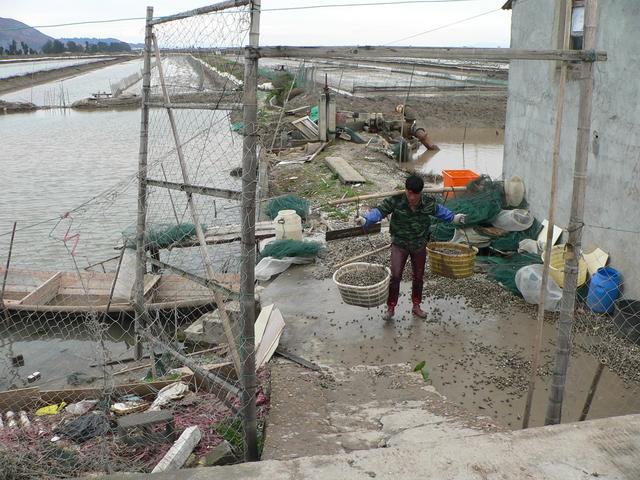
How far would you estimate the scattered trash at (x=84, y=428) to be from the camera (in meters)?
4.94

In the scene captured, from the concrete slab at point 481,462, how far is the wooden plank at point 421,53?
85.8 inches

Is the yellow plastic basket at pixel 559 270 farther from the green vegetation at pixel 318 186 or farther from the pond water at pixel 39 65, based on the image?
the pond water at pixel 39 65

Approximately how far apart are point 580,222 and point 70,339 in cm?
851

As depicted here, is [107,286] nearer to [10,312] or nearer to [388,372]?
[10,312]

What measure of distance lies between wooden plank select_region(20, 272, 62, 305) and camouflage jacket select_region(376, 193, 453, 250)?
5.93 metres

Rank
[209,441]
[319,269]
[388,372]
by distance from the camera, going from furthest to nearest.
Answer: [319,269], [388,372], [209,441]

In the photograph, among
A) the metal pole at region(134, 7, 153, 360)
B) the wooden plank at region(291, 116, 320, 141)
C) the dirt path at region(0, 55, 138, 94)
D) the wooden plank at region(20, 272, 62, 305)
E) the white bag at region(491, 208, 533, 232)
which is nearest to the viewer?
the metal pole at region(134, 7, 153, 360)

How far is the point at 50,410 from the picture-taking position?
565 centimetres

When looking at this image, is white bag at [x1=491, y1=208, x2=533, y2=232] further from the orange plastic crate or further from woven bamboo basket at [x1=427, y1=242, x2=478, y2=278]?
woven bamboo basket at [x1=427, y1=242, x2=478, y2=278]

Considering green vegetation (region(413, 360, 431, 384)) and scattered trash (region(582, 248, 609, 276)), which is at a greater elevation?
scattered trash (region(582, 248, 609, 276))

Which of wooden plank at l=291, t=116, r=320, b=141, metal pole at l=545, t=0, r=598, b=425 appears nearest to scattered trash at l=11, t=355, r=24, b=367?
metal pole at l=545, t=0, r=598, b=425

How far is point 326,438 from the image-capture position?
4367mm

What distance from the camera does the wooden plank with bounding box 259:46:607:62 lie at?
3.55 meters

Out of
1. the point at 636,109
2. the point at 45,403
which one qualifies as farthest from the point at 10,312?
the point at 636,109
